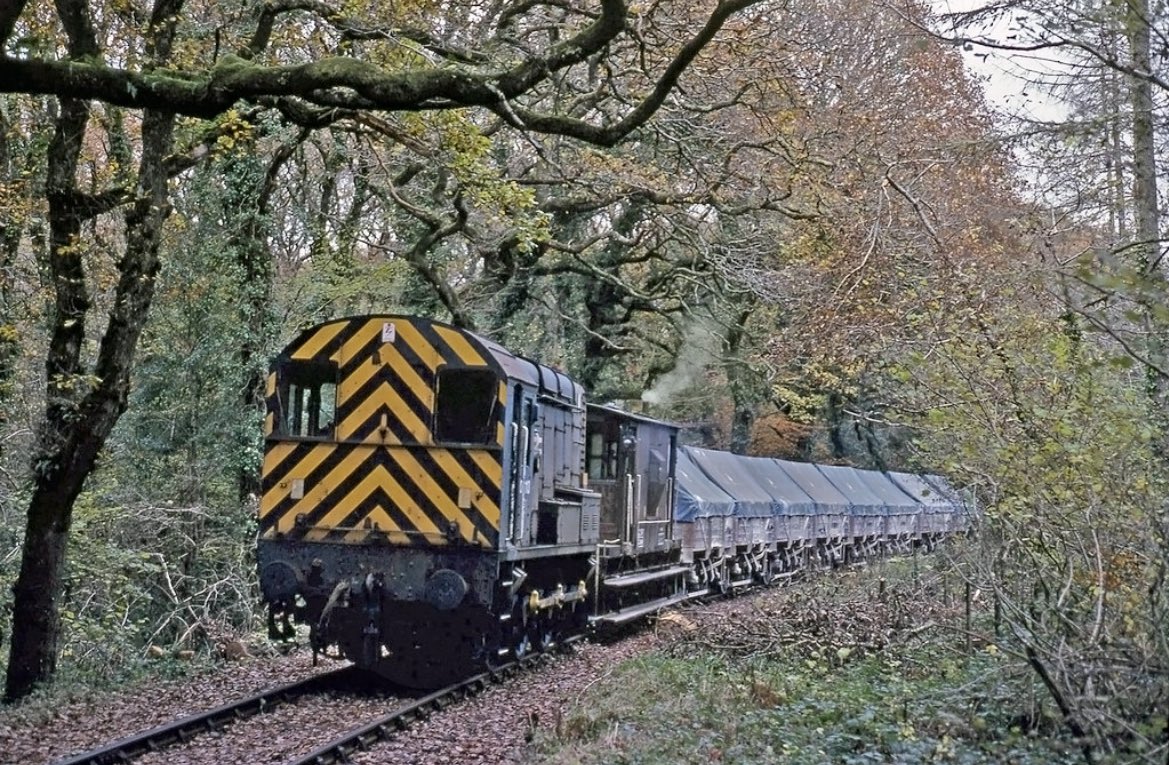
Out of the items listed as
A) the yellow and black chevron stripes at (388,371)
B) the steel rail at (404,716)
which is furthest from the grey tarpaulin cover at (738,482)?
the yellow and black chevron stripes at (388,371)

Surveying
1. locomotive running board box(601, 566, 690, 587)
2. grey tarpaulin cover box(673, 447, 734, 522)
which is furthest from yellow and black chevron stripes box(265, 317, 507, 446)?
grey tarpaulin cover box(673, 447, 734, 522)

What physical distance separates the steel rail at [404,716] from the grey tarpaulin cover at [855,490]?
16.5 meters

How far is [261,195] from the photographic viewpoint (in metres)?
17.8

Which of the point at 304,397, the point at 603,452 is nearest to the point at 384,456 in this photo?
the point at 304,397

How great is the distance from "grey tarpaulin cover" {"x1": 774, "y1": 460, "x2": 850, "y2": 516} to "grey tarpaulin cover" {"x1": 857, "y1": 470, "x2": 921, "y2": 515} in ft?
10.2

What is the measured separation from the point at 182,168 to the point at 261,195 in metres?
4.72

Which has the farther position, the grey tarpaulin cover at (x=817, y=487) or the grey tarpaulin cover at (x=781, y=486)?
the grey tarpaulin cover at (x=817, y=487)

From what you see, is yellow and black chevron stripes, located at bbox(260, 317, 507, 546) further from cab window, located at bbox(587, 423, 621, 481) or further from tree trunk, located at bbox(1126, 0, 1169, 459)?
tree trunk, located at bbox(1126, 0, 1169, 459)

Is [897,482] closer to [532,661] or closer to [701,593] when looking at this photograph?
[701,593]

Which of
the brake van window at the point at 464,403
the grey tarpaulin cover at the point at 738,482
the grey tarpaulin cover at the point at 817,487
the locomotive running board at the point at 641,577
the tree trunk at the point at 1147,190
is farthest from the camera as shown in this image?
the grey tarpaulin cover at the point at 817,487

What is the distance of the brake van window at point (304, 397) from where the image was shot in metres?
12.1

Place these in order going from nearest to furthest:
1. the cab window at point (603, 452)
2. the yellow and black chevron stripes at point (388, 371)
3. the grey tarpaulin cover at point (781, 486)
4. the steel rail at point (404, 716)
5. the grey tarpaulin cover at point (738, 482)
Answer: the steel rail at point (404, 716), the yellow and black chevron stripes at point (388, 371), the cab window at point (603, 452), the grey tarpaulin cover at point (738, 482), the grey tarpaulin cover at point (781, 486)

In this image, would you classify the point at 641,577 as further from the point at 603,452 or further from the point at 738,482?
the point at 738,482

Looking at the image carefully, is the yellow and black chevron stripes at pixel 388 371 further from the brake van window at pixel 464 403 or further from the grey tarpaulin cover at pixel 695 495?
the grey tarpaulin cover at pixel 695 495
